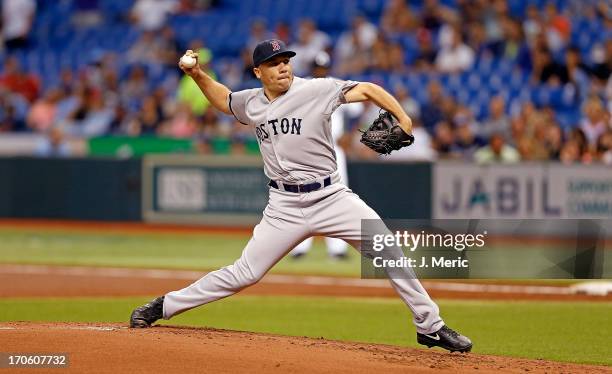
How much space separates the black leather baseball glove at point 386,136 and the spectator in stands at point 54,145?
13903 mm

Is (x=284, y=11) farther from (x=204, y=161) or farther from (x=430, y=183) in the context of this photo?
(x=430, y=183)

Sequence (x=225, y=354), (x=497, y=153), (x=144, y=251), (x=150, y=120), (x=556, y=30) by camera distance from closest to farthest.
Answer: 1. (x=225, y=354)
2. (x=144, y=251)
3. (x=497, y=153)
4. (x=556, y=30)
5. (x=150, y=120)

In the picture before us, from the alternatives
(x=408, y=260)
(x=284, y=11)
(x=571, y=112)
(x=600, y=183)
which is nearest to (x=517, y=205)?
(x=600, y=183)

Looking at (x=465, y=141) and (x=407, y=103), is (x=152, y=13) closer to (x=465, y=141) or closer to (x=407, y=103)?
(x=407, y=103)

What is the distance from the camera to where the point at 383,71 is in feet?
66.9

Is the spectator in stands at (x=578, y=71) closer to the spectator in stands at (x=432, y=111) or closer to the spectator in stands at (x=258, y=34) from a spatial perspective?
the spectator in stands at (x=432, y=111)

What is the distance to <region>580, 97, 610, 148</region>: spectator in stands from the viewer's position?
55.0 ft

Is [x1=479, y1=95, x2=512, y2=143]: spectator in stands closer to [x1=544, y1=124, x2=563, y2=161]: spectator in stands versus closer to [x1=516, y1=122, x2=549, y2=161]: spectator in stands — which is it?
[x1=516, y1=122, x2=549, y2=161]: spectator in stands

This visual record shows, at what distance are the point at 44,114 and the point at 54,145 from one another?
1854 mm

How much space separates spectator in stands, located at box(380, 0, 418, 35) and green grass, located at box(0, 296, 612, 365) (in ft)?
32.8

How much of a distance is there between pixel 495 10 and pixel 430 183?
12.3ft

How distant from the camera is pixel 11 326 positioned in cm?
789

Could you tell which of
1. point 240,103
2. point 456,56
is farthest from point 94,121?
point 240,103

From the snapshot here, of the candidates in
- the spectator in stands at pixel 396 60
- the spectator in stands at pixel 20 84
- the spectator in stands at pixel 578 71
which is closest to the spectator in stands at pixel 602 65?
the spectator in stands at pixel 578 71
